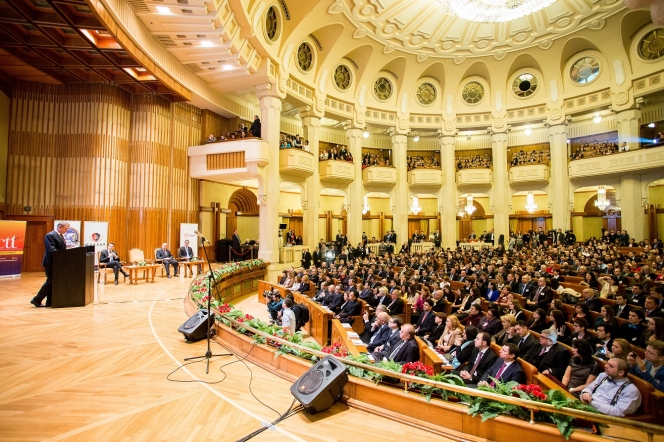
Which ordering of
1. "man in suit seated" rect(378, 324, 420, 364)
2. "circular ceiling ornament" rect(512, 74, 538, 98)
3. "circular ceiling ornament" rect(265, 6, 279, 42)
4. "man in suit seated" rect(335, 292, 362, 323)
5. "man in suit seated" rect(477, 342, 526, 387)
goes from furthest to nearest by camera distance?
"circular ceiling ornament" rect(512, 74, 538, 98) → "circular ceiling ornament" rect(265, 6, 279, 42) → "man in suit seated" rect(335, 292, 362, 323) → "man in suit seated" rect(378, 324, 420, 364) → "man in suit seated" rect(477, 342, 526, 387)

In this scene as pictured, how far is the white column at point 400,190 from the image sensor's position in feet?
54.2

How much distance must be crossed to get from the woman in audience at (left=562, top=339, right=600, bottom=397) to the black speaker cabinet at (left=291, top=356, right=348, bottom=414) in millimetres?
2007

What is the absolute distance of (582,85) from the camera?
1508 centimetres

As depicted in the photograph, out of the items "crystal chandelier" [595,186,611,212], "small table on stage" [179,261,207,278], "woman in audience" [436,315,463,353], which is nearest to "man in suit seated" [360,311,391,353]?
"woman in audience" [436,315,463,353]

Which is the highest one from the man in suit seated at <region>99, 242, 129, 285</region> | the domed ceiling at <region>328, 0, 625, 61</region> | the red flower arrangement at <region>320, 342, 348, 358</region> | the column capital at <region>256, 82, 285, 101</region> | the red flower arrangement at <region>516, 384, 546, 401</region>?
the domed ceiling at <region>328, 0, 625, 61</region>

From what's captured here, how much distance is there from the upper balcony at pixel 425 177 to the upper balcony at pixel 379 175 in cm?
98

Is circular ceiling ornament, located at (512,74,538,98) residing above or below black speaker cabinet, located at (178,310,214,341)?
above

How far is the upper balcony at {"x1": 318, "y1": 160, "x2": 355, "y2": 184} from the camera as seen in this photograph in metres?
14.4

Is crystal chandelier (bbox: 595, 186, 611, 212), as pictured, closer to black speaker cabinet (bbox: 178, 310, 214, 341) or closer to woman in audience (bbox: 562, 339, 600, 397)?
woman in audience (bbox: 562, 339, 600, 397)

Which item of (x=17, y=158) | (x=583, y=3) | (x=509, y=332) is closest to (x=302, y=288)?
(x=509, y=332)

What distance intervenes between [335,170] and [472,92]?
8.06 meters

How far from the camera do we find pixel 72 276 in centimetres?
550

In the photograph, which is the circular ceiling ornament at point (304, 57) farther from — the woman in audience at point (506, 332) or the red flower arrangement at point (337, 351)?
the red flower arrangement at point (337, 351)

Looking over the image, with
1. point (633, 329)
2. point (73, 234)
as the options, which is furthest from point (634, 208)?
point (73, 234)
